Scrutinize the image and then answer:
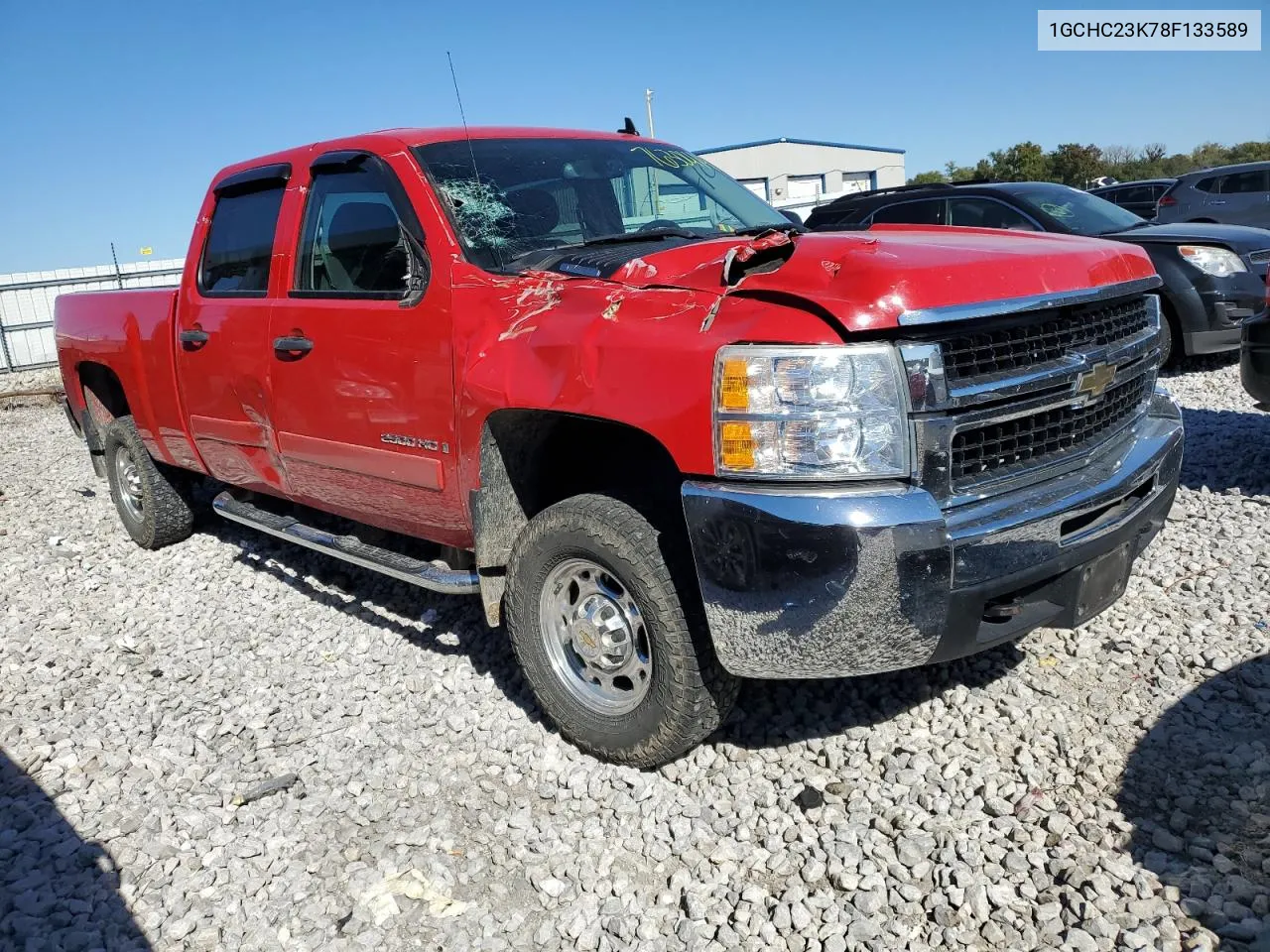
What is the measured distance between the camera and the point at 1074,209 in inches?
331

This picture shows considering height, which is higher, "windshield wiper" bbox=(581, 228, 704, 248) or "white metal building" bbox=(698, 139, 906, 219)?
"white metal building" bbox=(698, 139, 906, 219)

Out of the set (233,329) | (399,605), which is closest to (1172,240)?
(399,605)

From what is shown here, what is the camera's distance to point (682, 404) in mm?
2549

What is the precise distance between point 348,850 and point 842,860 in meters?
1.44

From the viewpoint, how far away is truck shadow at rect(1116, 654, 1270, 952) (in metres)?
2.30

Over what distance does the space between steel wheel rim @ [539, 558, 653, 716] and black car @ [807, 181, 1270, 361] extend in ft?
15.7

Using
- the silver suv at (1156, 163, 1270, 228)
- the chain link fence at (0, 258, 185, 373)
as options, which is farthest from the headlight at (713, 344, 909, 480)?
the chain link fence at (0, 258, 185, 373)

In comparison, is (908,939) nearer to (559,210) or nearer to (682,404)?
(682,404)

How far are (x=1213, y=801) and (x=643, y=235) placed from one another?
2553mm

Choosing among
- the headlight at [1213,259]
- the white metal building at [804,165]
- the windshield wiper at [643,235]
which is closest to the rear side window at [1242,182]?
the headlight at [1213,259]

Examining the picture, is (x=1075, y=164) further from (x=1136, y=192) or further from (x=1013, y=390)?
(x=1013, y=390)

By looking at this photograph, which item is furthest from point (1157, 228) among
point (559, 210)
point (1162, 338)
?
point (559, 210)

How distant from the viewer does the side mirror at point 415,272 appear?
341cm

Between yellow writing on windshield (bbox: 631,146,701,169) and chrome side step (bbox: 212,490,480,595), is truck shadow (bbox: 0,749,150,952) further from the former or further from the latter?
yellow writing on windshield (bbox: 631,146,701,169)
